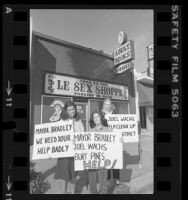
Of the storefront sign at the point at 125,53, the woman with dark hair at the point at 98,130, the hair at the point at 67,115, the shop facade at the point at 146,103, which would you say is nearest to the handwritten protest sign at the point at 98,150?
the woman with dark hair at the point at 98,130

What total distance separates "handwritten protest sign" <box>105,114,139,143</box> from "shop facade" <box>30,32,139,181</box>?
0.06 metres

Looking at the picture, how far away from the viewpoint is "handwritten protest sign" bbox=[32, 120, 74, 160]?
336 centimetres

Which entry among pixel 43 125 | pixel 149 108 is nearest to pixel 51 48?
pixel 43 125

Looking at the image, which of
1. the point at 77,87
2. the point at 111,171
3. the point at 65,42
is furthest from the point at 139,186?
the point at 65,42

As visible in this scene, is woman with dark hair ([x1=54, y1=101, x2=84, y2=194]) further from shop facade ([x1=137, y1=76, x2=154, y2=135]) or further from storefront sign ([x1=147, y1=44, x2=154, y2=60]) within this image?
storefront sign ([x1=147, y1=44, x2=154, y2=60])

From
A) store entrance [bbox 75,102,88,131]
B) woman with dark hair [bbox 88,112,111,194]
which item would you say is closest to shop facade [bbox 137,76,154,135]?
woman with dark hair [bbox 88,112,111,194]

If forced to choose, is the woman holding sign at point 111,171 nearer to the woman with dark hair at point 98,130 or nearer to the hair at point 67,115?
the woman with dark hair at point 98,130

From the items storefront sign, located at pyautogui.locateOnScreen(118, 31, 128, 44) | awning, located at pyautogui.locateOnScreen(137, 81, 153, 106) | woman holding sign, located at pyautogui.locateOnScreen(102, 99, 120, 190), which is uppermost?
storefront sign, located at pyautogui.locateOnScreen(118, 31, 128, 44)

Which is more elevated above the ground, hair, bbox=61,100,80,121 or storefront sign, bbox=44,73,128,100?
storefront sign, bbox=44,73,128,100

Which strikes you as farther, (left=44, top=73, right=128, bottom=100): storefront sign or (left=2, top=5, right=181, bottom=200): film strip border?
(left=44, top=73, right=128, bottom=100): storefront sign

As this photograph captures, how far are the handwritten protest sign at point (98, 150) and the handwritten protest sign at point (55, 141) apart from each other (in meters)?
0.10

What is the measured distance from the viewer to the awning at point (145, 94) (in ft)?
11.0

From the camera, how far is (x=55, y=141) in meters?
3.40

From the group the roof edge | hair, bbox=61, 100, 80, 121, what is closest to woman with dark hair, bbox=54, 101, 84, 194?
hair, bbox=61, 100, 80, 121
